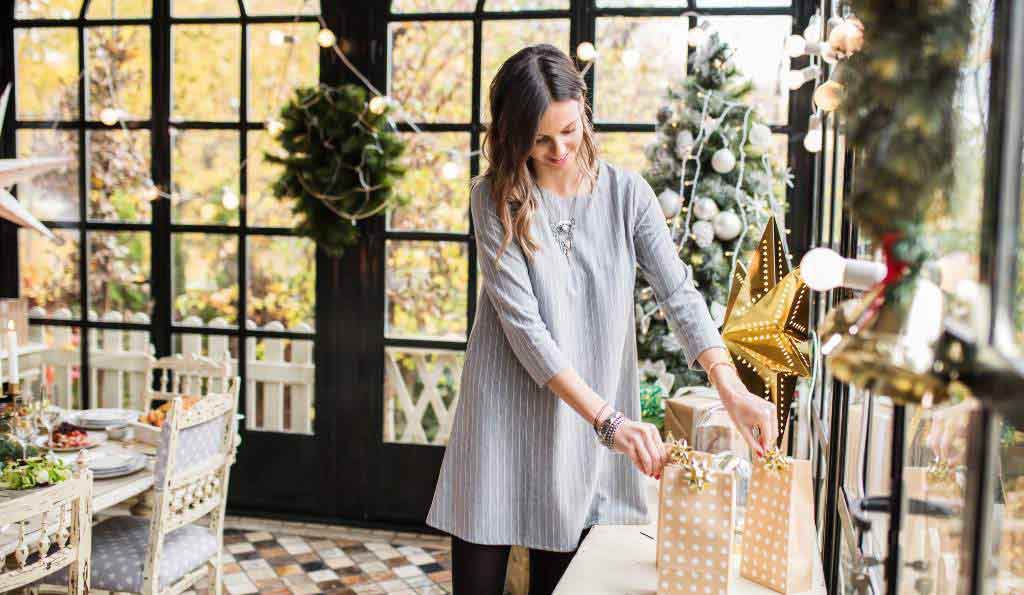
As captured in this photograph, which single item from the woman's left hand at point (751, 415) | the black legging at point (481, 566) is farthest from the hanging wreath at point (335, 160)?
the woman's left hand at point (751, 415)

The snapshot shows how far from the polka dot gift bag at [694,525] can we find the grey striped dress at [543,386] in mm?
347

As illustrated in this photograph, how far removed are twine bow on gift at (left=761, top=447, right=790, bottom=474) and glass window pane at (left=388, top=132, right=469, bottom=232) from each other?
2.53 metres

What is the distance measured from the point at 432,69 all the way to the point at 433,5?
26 centimetres

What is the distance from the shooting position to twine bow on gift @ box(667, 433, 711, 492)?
121 centimetres

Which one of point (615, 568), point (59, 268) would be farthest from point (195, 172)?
point (615, 568)

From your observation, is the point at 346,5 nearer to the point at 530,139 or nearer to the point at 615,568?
the point at 530,139

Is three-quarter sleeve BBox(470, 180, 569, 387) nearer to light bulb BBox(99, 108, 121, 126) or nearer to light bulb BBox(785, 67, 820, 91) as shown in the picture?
light bulb BBox(785, 67, 820, 91)

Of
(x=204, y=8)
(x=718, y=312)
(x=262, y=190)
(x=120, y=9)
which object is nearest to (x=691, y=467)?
(x=718, y=312)

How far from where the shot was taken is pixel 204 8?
3938 mm

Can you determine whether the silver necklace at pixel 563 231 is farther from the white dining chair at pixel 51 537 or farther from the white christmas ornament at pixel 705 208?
the white christmas ornament at pixel 705 208

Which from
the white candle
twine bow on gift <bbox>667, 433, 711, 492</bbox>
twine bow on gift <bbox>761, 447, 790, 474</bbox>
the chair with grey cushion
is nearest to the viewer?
twine bow on gift <bbox>667, 433, 711, 492</bbox>

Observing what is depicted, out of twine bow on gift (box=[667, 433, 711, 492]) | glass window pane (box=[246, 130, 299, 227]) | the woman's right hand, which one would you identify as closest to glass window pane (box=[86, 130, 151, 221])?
glass window pane (box=[246, 130, 299, 227])

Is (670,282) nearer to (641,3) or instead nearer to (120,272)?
(641,3)

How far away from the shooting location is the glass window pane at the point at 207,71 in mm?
3924
